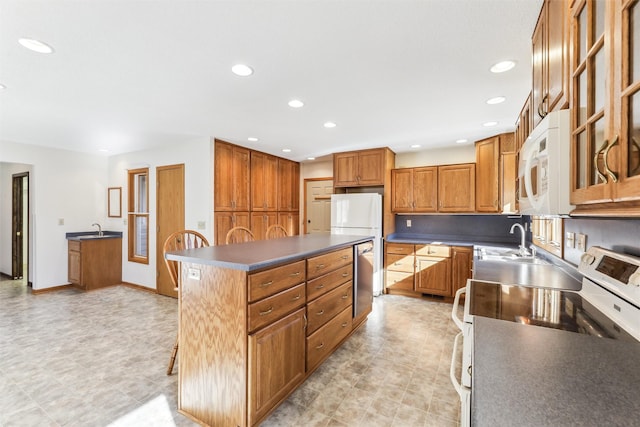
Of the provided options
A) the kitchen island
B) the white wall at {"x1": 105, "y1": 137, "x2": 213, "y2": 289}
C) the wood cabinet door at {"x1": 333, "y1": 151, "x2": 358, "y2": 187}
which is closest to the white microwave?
the kitchen island

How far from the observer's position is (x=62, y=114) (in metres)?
2.94

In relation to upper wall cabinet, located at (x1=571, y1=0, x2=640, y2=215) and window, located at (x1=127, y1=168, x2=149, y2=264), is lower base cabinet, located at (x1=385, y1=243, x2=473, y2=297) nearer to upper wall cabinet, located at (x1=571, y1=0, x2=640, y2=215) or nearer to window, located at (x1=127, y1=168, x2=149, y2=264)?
upper wall cabinet, located at (x1=571, y1=0, x2=640, y2=215)

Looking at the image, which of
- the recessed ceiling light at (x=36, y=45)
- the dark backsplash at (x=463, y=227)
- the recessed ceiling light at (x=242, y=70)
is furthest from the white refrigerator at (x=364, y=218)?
the recessed ceiling light at (x=36, y=45)

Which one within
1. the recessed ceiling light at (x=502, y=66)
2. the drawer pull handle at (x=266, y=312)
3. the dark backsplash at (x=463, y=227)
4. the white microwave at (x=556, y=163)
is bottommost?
the drawer pull handle at (x=266, y=312)

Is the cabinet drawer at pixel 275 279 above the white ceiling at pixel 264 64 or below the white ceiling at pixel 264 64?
below

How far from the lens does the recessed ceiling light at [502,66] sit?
6.36 feet

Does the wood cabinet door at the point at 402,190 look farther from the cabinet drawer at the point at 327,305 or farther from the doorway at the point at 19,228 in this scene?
the doorway at the point at 19,228

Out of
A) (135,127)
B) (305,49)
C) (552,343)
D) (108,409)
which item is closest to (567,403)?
(552,343)

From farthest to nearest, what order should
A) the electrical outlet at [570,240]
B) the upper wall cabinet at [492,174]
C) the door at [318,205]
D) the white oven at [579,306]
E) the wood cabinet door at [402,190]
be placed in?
1. the door at [318,205]
2. the wood cabinet door at [402,190]
3. the upper wall cabinet at [492,174]
4. the electrical outlet at [570,240]
5. the white oven at [579,306]

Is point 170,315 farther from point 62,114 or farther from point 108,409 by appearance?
point 62,114

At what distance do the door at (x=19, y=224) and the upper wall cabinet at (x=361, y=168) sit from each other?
5.44m

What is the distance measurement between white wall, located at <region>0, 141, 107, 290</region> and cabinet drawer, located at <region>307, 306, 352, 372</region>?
15.8 feet

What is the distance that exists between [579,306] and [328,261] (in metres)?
1.53

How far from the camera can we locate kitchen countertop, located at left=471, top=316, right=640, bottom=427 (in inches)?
21.6
